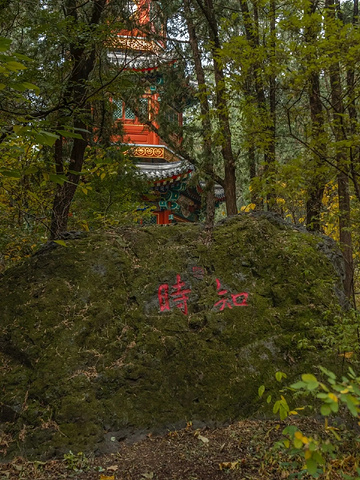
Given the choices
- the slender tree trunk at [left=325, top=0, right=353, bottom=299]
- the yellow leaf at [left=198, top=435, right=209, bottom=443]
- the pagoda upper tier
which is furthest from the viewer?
the pagoda upper tier

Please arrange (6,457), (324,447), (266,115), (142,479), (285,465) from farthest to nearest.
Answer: (266,115)
(6,457)
(142,479)
(285,465)
(324,447)

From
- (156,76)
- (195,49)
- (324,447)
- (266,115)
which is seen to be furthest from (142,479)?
(156,76)

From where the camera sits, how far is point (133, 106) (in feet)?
22.6

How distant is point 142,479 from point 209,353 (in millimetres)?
1276

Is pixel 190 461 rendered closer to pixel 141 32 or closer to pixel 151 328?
pixel 151 328

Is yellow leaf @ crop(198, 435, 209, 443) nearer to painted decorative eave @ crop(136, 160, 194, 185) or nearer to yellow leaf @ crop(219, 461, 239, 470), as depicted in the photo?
yellow leaf @ crop(219, 461, 239, 470)

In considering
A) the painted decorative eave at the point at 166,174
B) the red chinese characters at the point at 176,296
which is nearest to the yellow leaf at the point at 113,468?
the red chinese characters at the point at 176,296

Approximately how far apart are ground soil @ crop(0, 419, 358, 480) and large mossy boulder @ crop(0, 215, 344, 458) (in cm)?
13

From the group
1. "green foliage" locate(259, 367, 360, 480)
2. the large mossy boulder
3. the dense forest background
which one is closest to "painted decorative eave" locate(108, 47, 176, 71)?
the dense forest background

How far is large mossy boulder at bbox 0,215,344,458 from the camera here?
10.8ft

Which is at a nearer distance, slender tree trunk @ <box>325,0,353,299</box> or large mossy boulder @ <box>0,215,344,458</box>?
large mossy boulder @ <box>0,215,344,458</box>

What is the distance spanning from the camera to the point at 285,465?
2.51m

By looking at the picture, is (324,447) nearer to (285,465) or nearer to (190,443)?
(285,465)

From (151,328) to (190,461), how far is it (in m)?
1.26
